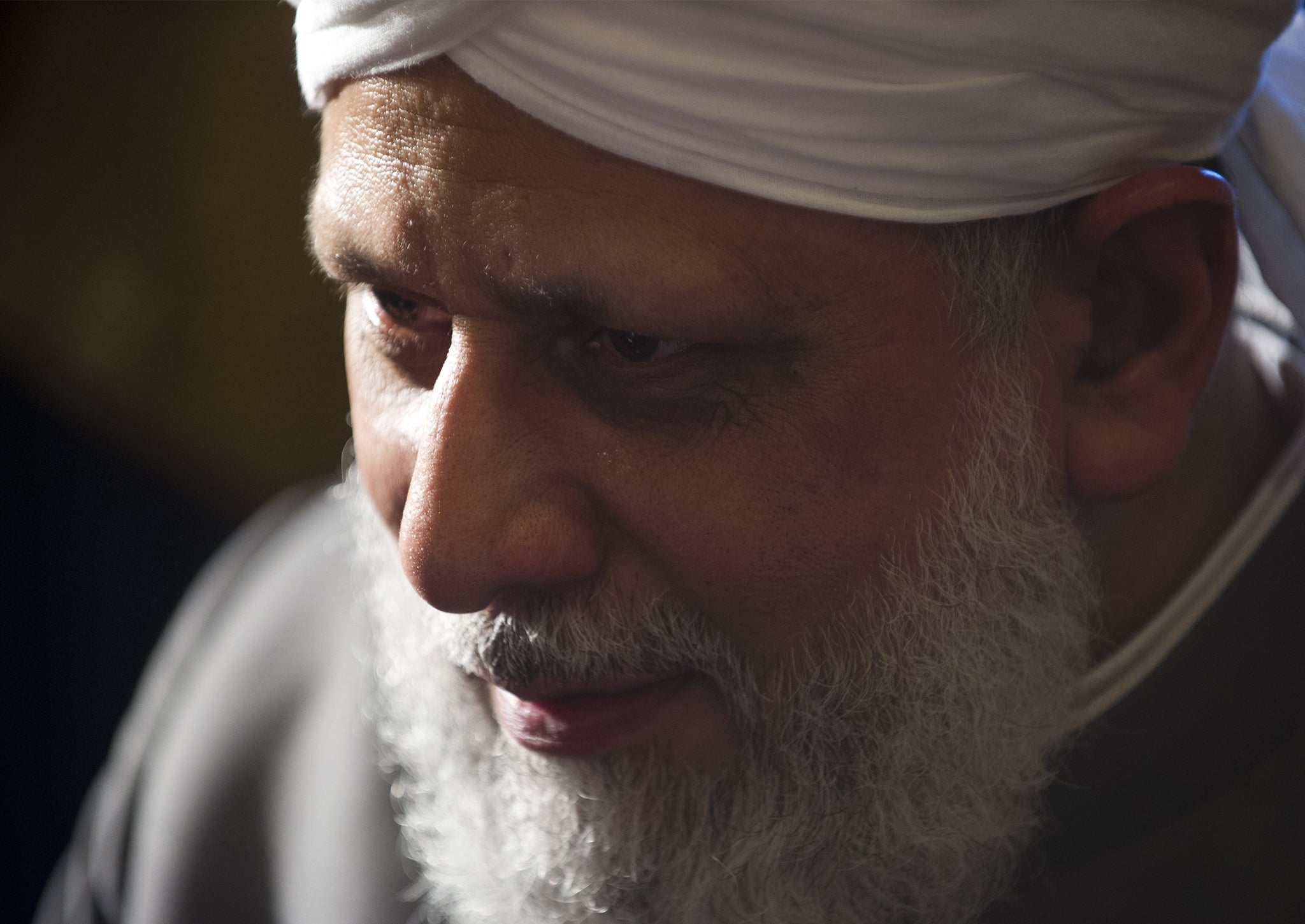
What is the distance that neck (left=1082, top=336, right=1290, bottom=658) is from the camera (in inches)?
45.7

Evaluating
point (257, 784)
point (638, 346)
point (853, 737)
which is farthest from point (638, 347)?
point (257, 784)

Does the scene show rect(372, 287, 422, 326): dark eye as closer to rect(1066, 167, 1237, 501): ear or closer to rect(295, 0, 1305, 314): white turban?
rect(295, 0, 1305, 314): white turban

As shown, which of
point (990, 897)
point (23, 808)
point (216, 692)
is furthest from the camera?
point (23, 808)

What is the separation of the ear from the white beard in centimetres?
6

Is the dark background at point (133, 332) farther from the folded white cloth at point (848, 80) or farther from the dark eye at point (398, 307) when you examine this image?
the folded white cloth at point (848, 80)

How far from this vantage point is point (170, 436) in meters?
2.87

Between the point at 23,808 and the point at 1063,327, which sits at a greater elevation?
the point at 1063,327

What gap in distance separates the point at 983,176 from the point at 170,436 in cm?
244

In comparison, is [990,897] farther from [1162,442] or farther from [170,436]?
[170,436]

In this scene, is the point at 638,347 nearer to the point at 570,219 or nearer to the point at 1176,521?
the point at 570,219

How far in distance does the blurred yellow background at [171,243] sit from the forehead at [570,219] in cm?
187

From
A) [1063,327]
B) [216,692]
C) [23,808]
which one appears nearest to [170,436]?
[23,808]

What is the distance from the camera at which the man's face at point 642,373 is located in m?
0.89

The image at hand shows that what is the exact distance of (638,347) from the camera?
95 centimetres
